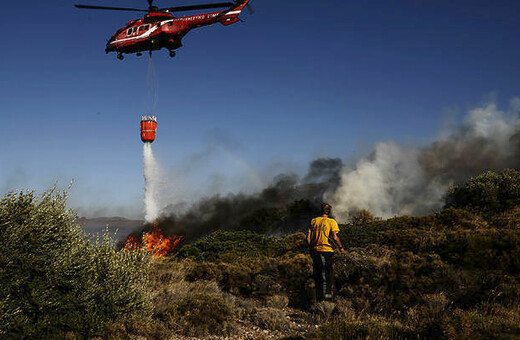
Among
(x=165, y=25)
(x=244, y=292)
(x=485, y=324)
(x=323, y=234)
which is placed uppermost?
(x=165, y=25)

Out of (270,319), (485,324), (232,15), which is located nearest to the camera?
(485,324)

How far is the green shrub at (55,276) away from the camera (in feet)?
21.5

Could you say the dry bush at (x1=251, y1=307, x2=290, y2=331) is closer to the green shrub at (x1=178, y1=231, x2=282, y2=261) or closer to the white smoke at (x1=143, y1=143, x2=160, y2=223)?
the green shrub at (x1=178, y1=231, x2=282, y2=261)

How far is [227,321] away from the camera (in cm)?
837

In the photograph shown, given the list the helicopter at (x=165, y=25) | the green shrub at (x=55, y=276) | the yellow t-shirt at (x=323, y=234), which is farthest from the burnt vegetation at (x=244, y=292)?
the helicopter at (x=165, y=25)

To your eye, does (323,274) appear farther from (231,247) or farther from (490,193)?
(490,193)

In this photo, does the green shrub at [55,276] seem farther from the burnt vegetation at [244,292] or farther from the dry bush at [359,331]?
the dry bush at [359,331]

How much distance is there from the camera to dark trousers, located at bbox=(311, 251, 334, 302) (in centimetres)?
912

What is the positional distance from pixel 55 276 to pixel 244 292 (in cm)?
626

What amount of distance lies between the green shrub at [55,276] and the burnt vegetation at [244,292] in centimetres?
2

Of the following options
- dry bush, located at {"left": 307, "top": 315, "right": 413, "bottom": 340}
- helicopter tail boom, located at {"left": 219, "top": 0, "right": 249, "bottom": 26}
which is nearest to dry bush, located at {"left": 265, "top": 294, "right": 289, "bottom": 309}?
dry bush, located at {"left": 307, "top": 315, "right": 413, "bottom": 340}

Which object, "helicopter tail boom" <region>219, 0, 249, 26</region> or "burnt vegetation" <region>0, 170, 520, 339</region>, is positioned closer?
"burnt vegetation" <region>0, 170, 520, 339</region>

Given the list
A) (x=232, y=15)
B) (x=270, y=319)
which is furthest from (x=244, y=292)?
(x=232, y=15)

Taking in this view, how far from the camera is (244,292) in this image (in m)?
11.9
